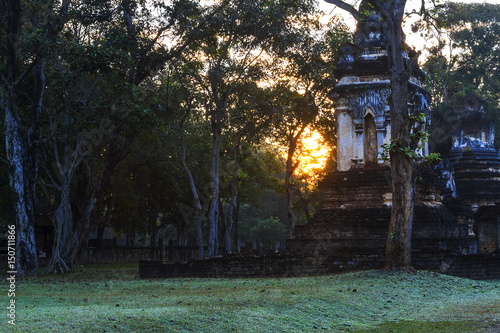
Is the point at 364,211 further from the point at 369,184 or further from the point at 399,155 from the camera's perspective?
the point at 399,155

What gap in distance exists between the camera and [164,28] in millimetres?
23094

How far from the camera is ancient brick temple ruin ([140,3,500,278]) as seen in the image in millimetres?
17172

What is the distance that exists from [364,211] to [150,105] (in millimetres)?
7387

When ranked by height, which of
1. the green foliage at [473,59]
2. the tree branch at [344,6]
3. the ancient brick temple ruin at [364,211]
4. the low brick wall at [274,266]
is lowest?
the low brick wall at [274,266]

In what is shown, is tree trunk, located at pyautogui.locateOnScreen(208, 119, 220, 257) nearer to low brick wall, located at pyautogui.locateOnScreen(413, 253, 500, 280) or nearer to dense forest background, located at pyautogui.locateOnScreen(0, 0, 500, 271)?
dense forest background, located at pyautogui.locateOnScreen(0, 0, 500, 271)

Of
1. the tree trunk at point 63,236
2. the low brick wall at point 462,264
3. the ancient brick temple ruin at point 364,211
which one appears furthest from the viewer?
the tree trunk at point 63,236

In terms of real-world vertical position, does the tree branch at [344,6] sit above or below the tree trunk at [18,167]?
above

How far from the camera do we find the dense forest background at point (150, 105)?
20.1 meters

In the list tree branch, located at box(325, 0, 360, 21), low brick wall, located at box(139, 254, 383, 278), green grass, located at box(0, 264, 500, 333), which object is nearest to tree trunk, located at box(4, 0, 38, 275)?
low brick wall, located at box(139, 254, 383, 278)

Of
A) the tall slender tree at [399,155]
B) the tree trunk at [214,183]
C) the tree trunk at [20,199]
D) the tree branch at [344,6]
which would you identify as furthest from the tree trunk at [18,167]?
the tall slender tree at [399,155]

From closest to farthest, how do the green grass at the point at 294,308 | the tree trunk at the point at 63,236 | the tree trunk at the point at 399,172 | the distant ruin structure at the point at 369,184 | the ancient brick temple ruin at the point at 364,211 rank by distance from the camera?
the green grass at the point at 294,308 → the tree trunk at the point at 399,172 → the ancient brick temple ruin at the point at 364,211 → the distant ruin structure at the point at 369,184 → the tree trunk at the point at 63,236

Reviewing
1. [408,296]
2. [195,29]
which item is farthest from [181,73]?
[408,296]

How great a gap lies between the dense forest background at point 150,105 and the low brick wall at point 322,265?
188 inches

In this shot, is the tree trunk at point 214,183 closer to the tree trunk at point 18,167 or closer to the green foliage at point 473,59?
the tree trunk at point 18,167
